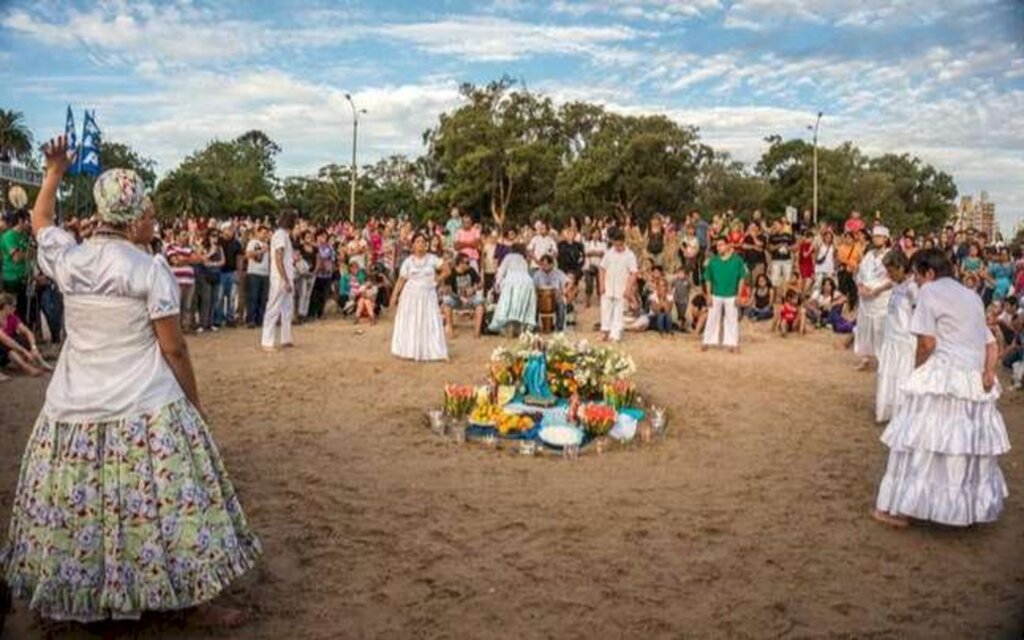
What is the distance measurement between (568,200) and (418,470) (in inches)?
1718

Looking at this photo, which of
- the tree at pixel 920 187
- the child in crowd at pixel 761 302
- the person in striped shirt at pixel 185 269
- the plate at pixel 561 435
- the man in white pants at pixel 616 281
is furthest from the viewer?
the tree at pixel 920 187

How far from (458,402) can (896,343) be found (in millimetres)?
4589

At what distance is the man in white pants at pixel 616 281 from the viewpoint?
48.9 feet

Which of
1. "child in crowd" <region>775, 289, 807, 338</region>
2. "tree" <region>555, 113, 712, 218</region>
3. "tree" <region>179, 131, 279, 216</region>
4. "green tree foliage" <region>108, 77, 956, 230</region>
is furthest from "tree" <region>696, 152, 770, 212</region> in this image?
"child in crowd" <region>775, 289, 807, 338</region>

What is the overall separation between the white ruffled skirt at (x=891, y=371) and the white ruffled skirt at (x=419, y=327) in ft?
20.0

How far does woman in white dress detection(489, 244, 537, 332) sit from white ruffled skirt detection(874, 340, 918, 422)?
714cm

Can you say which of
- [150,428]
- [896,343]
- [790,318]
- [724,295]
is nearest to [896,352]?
[896,343]

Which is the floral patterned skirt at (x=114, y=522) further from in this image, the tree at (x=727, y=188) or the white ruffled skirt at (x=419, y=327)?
the tree at (x=727, y=188)

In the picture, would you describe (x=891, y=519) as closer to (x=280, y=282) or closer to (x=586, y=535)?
(x=586, y=535)

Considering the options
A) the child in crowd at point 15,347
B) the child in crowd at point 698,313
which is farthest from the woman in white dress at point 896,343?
the child in crowd at point 15,347

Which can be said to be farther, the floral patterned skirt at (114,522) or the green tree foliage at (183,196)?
the green tree foliage at (183,196)

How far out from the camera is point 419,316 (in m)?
12.7

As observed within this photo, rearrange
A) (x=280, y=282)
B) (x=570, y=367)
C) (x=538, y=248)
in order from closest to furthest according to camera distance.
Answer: (x=570, y=367)
(x=280, y=282)
(x=538, y=248)

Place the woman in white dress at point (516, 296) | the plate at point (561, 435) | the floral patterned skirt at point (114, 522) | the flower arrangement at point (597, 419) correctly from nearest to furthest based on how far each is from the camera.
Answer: the floral patterned skirt at point (114, 522) → the plate at point (561, 435) → the flower arrangement at point (597, 419) → the woman in white dress at point (516, 296)
